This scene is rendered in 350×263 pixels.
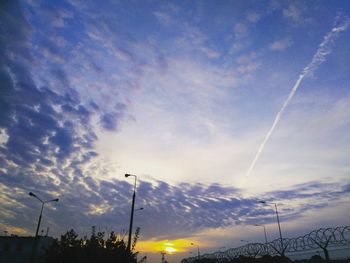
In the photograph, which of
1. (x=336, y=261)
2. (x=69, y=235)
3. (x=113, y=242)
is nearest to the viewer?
(x=113, y=242)

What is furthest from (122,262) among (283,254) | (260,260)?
(260,260)

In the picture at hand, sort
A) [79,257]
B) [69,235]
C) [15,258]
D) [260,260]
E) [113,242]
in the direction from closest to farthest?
1. [79,257]
2. [113,242]
3. [69,235]
4. [15,258]
5. [260,260]

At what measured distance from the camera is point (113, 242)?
2152 cm

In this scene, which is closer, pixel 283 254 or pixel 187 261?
pixel 283 254

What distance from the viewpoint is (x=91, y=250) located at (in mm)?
20125

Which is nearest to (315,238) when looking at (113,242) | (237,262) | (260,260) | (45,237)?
(113,242)

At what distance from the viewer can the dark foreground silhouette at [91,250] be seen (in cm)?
2003

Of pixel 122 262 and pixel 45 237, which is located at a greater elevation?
pixel 45 237

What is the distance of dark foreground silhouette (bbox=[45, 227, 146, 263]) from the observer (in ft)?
65.7

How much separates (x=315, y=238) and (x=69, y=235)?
25.6 m

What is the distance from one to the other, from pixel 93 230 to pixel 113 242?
6.65ft

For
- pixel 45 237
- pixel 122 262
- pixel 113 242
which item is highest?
pixel 45 237

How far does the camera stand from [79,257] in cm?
2009

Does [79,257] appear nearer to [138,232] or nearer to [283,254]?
[138,232]
